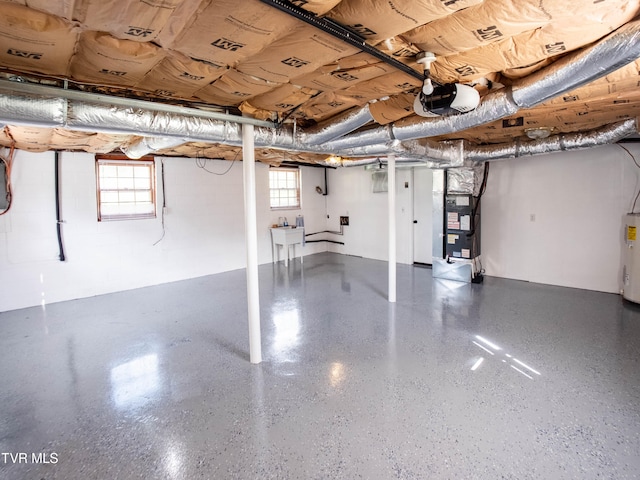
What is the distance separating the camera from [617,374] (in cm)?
261

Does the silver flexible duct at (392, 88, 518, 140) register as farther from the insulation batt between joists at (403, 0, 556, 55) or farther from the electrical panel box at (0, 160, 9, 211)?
the electrical panel box at (0, 160, 9, 211)

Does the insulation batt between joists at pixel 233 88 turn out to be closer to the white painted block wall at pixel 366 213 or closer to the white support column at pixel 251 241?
the white support column at pixel 251 241

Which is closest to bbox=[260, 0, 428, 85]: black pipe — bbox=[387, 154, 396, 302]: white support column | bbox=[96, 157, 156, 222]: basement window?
bbox=[387, 154, 396, 302]: white support column

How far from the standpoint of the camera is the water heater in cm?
410

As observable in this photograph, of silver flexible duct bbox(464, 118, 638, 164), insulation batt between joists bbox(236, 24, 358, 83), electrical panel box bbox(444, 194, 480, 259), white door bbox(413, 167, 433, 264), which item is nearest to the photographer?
insulation batt between joists bbox(236, 24, 358, 83)

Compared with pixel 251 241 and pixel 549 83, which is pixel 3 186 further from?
pixel 549 83

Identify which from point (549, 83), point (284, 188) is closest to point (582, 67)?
point (549, 83)

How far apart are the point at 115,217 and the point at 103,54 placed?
422cm

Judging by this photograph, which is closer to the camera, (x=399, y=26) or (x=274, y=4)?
(x=274, y=4)

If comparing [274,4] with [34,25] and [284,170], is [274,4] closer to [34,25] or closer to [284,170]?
[34,25]

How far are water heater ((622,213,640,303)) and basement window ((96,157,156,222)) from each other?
6.68 metres

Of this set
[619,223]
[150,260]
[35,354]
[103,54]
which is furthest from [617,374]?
[150,260]

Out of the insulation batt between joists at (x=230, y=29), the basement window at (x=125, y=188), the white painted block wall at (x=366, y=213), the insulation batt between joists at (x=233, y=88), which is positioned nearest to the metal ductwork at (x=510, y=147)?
the white painted block wall at (x=366, y=213)

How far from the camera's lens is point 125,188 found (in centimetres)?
548
